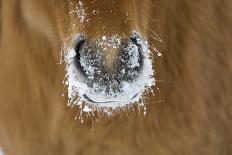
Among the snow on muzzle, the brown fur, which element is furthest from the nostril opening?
the brown fur

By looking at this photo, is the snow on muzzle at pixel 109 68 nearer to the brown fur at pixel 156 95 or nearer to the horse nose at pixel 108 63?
the horse nose at pixel 108 63

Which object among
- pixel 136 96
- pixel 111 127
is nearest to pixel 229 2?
pixel 111 127

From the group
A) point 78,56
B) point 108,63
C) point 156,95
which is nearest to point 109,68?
point 108,63

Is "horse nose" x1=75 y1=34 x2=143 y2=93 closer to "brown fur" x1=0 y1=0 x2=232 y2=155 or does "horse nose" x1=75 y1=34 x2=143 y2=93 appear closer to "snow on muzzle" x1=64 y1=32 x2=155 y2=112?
"snow on muzzle" x1=64 y1=32 x2=155 y2=112

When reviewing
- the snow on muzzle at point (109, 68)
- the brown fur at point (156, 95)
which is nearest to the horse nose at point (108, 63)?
the snow on muzzle at point (109, 68)

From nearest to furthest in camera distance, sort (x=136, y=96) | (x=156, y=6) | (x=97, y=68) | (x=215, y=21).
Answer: (x=97, y=68) → (x=136, y=96) → (x=156, y=6) → (x=215, y=21)

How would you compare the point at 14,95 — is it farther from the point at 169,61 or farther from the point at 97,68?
the point at 97,68

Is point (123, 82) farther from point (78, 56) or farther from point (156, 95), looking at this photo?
point (156, 95)
